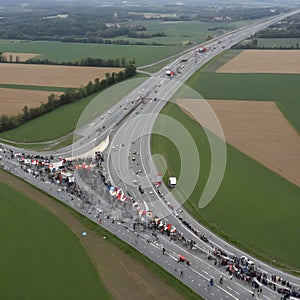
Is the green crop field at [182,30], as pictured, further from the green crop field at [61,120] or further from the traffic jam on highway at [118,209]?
the traffic jam on highway at [118,209]

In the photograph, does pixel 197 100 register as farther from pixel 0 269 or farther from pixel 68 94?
pixel 0 269

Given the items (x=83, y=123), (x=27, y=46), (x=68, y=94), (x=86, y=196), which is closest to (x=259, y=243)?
(x=86, y=196)

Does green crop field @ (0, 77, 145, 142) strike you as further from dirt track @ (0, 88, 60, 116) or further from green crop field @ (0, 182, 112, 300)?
green crop field @ (0, 182, 112, 300)

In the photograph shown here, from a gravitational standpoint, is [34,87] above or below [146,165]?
above

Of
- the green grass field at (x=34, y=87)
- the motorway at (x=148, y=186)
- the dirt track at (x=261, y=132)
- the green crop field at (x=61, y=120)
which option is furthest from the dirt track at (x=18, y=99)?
the dirt track at (x=261, y=132)

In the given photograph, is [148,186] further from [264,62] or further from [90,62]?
[264,62]

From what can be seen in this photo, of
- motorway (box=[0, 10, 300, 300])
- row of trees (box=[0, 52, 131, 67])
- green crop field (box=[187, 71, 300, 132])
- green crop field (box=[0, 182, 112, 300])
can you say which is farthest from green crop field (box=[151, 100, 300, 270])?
row of trees (box=[0, 52, 131, 67])

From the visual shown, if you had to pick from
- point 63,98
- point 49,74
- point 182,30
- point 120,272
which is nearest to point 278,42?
point 182,30
